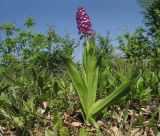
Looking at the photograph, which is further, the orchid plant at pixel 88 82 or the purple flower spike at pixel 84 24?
the purple flower spike at pixel 84 24

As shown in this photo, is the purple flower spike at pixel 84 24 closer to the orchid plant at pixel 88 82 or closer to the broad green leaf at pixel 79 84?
the orchid plant at pixel 88 82

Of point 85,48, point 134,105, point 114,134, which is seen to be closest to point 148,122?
point 114,134

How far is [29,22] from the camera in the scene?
3834 centimetres

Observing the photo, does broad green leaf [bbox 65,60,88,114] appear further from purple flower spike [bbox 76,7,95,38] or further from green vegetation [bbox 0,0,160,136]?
purple flower spike [bbox 76,7,95,38]

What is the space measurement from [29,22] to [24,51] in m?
3.39

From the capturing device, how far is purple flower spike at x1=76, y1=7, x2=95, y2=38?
3238mm

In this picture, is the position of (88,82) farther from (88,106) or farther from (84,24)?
(84,24)

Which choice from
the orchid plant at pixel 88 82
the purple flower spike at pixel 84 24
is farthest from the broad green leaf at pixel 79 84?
the purple flower spike at pixel 84 24

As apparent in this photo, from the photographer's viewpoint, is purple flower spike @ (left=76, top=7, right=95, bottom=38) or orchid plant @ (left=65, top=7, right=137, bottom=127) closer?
orchid plant @ (left=65, top=7, right=137, bottom=127)

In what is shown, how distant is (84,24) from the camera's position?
Answer: 10.7ft

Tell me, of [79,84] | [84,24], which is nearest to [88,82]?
[79,84]

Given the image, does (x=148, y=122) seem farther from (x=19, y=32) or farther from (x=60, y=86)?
(x=19, y=32)

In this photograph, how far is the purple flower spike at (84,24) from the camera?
324 cm

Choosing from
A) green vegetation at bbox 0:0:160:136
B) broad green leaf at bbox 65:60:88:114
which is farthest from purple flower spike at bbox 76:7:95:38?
broad green leaf at bbox 65:60:88:114
